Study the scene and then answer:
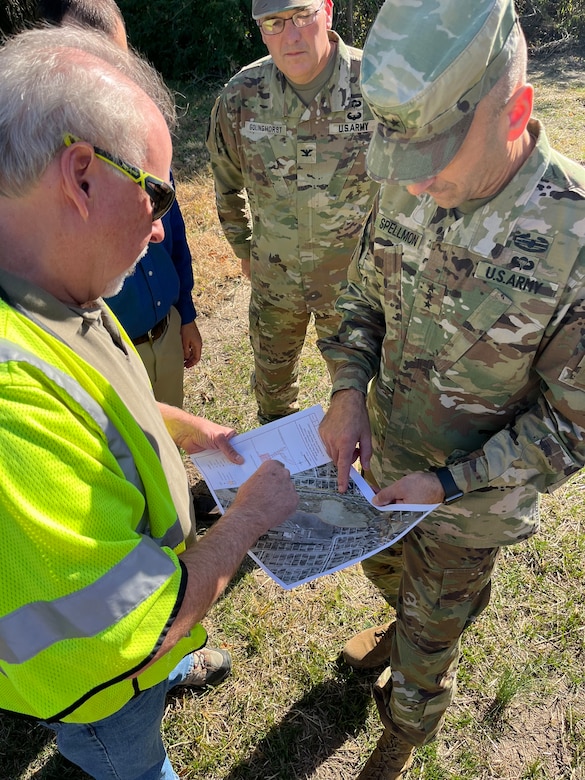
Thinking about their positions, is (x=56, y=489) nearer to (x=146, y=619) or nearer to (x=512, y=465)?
(x=146, y=619)

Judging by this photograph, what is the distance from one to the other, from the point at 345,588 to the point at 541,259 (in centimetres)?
203

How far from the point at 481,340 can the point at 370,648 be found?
162 cm

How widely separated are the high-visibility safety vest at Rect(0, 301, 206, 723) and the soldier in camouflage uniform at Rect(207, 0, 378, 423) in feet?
6.47

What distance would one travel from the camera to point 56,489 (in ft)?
3.28

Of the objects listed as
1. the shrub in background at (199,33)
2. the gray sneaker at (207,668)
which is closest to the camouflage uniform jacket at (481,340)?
A: the gray sneaker at (207,668)

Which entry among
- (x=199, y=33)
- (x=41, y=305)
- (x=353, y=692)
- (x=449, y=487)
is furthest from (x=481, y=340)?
Result: (x=199, y=33)

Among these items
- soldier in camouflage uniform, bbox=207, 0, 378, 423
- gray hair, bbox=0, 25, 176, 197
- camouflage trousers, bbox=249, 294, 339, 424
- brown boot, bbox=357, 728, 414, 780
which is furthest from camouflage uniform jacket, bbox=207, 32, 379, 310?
brown boot, bbox=357, 728, 414, 780

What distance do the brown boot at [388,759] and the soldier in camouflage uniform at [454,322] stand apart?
13 mm

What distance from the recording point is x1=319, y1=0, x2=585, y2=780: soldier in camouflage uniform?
125cm

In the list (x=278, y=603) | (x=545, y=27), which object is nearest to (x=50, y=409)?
(x=278, y=603)

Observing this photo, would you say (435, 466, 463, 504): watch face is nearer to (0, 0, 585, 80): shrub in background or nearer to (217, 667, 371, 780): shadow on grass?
(217, 667, 371, 780): shadow on grass

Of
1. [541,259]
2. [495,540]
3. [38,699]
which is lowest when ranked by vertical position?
[495,540]

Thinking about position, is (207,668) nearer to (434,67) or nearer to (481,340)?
(481,340)

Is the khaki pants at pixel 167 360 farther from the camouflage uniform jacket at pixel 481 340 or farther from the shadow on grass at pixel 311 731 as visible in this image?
the shadow on grass at pixel 311 731
